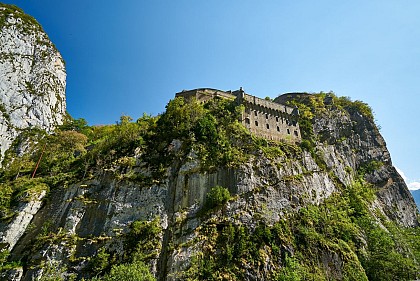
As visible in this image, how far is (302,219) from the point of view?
34.7 metres

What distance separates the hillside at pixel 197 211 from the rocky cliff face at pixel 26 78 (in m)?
6.68

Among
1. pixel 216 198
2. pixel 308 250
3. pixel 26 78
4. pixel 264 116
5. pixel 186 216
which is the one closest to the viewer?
pixel 308 250

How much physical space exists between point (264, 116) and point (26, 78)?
48637mm

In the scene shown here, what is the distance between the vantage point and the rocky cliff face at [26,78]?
52094 mm

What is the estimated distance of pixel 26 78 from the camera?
189ft

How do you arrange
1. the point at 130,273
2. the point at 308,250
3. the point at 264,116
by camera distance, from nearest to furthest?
1. the point at 130,273
2. the point at 308,250
3. the point at 264,116

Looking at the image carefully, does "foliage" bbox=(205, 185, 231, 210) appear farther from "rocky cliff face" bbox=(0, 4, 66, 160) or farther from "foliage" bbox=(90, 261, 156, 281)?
"rocky cliff face" bbox=(0, 4, 66, 160)

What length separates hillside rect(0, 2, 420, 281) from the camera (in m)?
29.8

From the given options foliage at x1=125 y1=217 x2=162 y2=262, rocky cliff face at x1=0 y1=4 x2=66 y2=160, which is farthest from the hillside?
rocky cliff face at x1=0 y1=4 x2=66 y2=160

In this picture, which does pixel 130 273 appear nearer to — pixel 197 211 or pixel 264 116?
pixel 197 211

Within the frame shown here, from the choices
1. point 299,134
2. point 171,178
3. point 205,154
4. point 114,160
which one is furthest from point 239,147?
point 114,160

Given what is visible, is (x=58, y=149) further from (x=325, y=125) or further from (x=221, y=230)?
(x=325, y=125)

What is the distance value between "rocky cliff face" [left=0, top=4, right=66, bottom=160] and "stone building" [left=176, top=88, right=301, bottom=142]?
30.9 m

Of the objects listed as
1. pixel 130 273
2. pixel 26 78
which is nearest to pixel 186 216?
pixel 130 273
